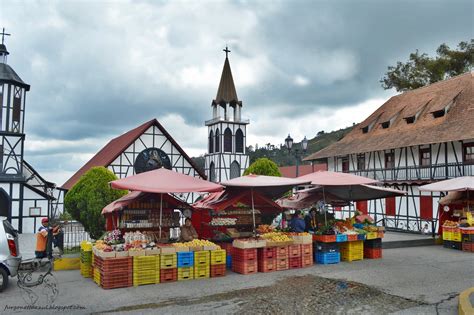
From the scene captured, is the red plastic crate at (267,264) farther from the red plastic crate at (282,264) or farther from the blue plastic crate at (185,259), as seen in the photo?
the blue plastic crate at (185,259)

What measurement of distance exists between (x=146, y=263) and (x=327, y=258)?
5.02 m

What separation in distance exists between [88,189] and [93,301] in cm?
999

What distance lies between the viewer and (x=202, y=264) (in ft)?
31.3

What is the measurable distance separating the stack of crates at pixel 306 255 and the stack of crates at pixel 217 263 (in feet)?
7.50

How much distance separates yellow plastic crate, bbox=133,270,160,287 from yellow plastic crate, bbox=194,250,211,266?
910 mm

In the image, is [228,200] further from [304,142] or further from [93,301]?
[304,142]

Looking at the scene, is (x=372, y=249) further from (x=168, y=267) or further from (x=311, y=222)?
(x=168, y=267)

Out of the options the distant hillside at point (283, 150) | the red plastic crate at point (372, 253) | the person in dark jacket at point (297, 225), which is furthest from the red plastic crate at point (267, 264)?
the distant hillside at point (283, 150)

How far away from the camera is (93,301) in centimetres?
759

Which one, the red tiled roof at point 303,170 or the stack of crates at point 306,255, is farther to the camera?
the red tiled roof at point 303,170

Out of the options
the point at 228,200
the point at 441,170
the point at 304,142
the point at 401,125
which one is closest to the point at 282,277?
the point at 228,200

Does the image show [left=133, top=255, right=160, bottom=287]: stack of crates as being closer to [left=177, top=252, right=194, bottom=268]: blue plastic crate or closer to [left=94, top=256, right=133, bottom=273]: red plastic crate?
[left=94, top=256, right=133, bottom=273]: red plastic crate

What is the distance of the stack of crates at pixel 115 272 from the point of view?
8523 millimetres

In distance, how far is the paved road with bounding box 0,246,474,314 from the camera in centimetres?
716
